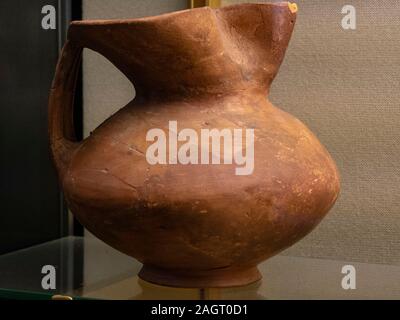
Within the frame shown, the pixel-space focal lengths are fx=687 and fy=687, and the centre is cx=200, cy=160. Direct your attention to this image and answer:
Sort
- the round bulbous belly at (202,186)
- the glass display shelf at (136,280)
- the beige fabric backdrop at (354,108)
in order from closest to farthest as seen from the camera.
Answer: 1. the round bulbous belly at (202,186)
2. the glass display shelf at (136,280)
3. the beige fabric backdrop at (354,108)

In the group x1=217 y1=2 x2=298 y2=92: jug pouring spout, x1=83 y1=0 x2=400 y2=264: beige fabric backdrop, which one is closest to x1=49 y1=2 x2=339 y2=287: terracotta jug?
x1=217 y1=2 x2=298 y2=92: jug pouring spout

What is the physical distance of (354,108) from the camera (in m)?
1.15

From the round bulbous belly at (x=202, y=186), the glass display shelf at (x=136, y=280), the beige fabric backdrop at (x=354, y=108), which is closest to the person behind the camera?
the round bulbous belly at (x=202, y=186)

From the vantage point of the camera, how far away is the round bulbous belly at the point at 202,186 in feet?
2.58

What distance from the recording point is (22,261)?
1139 mm

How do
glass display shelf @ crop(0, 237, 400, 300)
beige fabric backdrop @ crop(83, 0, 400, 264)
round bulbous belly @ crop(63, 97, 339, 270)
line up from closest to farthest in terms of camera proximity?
round bulbous belly @ crop(63, 97, 339, 270) → glass display shelf @ crop(0, 237, 400, 300) → beige fabric backdrop @ crop(83, 0, 400, 264)

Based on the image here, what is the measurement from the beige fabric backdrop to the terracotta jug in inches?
11.2

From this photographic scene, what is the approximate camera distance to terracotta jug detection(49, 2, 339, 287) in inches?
31.1

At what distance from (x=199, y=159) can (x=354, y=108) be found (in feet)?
1.48

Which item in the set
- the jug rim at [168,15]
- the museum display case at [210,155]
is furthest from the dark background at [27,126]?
the jug rim at [168,15]

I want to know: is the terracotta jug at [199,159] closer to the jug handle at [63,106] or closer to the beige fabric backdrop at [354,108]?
the jug handle at [63,106]

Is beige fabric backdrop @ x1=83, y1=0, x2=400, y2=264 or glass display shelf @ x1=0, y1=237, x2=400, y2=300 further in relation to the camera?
beige fabric backdrop @ x1=83, y1=0, x2=400, y2=264

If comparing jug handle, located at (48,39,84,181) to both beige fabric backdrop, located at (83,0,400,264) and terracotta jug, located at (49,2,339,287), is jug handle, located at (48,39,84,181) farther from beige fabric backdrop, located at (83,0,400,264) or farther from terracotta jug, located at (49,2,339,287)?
beige fabric backdrop, located at (83,0,400,264)

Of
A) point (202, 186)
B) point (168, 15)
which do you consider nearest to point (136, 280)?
point (202, 186)
